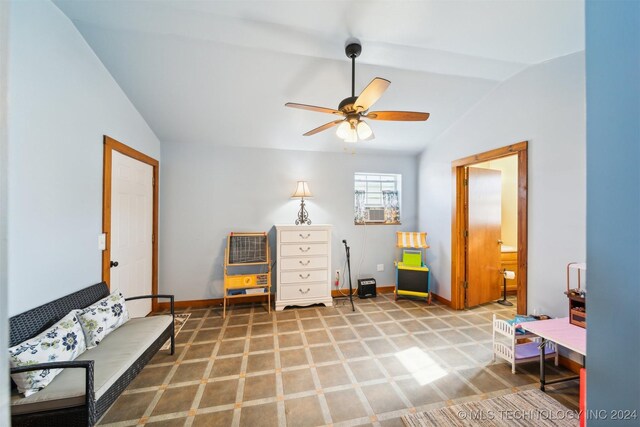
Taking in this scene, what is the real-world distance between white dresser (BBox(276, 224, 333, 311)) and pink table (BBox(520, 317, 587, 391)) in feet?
7.30

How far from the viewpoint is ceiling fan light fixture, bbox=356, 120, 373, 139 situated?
2062mm

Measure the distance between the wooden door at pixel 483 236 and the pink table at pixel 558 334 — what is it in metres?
1.43

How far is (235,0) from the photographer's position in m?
1.75

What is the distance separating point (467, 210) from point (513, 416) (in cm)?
235

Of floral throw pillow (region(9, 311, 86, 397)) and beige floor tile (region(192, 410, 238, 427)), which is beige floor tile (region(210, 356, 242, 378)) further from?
floral throw pillow (region(9, 311, 86, 397))

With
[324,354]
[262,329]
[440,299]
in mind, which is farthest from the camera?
[440,299]

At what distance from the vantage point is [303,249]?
11.6 ft

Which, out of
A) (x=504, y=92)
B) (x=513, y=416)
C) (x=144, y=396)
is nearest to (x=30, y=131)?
(x=144, y=396)

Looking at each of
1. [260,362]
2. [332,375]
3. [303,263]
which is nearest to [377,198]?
[303,263]

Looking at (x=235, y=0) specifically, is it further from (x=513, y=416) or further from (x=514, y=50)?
(x=513, y=416)

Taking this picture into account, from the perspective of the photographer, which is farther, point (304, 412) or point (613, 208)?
point (304, 412)

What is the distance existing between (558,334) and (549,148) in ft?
5.23

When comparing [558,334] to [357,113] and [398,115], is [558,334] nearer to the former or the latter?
[398,115]

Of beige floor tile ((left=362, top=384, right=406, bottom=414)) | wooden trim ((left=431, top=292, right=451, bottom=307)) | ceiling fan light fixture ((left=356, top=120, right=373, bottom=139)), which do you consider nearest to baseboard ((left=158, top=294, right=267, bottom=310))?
beige floor tile ((left=362, top=384, right=406, bottom=414))
